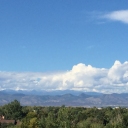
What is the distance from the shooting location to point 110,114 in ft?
339

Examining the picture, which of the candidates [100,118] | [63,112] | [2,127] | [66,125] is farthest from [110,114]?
[66,125]

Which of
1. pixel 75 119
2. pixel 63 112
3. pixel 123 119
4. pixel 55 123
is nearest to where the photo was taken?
pixel 55 123

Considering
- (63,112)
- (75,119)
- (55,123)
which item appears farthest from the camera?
(75,119)

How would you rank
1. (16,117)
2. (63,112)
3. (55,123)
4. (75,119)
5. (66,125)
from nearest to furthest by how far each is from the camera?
1. (66,125)
2. (55,123)
3. (63,112)
4. (75,119)
5. (16,117)

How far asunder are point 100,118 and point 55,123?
3504cm

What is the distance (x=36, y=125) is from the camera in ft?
227

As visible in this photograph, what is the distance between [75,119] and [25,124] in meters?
36.5

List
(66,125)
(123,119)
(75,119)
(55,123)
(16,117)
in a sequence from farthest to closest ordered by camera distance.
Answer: (16,117) < (75,119) < (123,119) < (55,123) < (66,125)

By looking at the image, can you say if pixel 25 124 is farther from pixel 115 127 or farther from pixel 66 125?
pixel 115 127

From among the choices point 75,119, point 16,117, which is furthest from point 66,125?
point 16,117

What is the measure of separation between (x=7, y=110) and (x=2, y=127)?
31.3 meters

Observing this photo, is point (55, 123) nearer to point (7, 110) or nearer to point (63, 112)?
point (63, 112)

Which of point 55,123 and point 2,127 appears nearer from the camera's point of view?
point 55,123

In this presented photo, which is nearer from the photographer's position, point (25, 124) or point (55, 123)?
point (25, 124)
